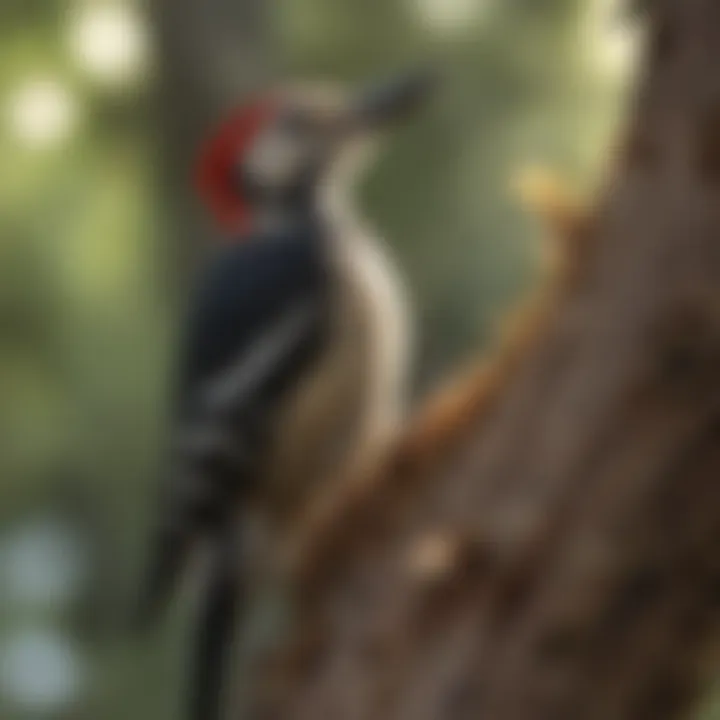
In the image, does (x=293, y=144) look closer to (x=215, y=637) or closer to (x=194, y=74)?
(x=194, y=74)

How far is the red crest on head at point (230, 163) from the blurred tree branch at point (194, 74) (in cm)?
1

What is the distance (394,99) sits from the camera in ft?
2.69

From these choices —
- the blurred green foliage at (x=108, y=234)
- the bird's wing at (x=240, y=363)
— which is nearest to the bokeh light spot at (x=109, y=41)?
the blurred green foliage at (x=108, y=234)

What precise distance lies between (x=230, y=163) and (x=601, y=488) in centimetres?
28

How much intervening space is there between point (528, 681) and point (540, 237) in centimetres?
22

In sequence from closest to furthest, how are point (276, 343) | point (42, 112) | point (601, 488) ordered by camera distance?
point (601, 488), point (276, 343), point (42, 112)

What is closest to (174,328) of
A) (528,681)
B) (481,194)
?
(481,194)

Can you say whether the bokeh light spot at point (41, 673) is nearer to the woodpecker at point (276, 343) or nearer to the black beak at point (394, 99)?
the woodpecker at point (276, 343)

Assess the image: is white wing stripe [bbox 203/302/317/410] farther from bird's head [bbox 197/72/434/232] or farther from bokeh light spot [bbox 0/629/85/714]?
bokeh light spot [bbox 0/629/85/714]

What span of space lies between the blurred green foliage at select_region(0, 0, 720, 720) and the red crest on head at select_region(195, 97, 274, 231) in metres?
0.03

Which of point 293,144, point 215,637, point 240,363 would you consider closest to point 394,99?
point 293,144

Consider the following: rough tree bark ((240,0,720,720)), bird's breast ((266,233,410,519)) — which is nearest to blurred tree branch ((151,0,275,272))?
bird's breast ((266,233,410,519))

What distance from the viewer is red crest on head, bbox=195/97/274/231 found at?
822 millimetres

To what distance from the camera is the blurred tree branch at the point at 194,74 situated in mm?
839
